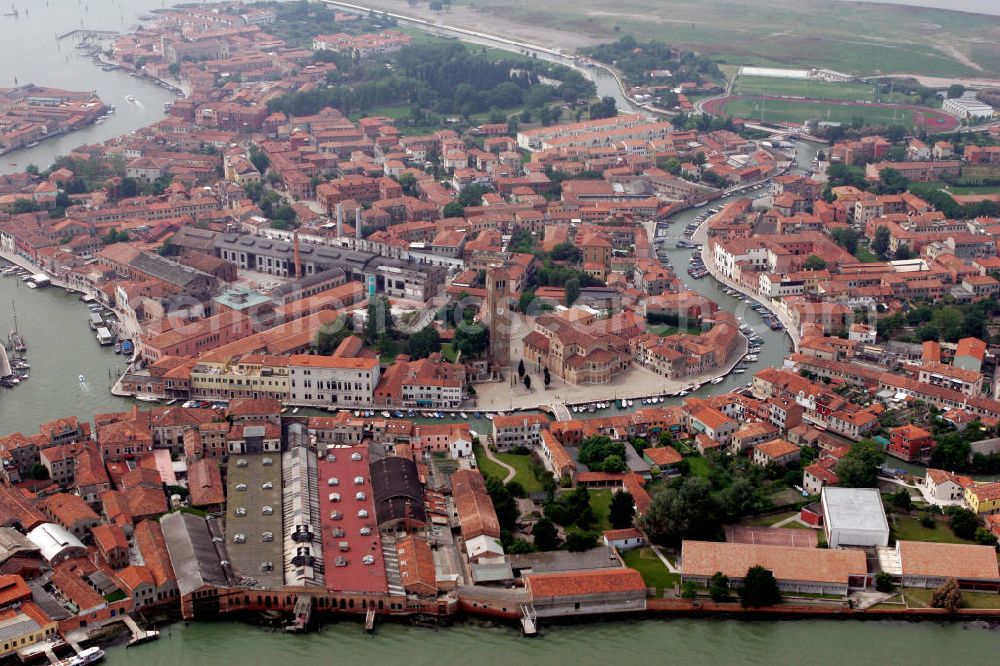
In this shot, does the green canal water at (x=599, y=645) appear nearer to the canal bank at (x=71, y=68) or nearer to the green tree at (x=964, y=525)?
the green tree at (x=964, y=525)

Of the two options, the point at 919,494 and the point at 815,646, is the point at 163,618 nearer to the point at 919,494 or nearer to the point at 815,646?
the point at 815,646

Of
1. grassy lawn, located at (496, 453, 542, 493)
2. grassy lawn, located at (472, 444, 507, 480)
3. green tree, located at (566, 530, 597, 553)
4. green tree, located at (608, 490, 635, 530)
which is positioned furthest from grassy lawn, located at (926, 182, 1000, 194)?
green tree, located at (566, 530, 597, 553)

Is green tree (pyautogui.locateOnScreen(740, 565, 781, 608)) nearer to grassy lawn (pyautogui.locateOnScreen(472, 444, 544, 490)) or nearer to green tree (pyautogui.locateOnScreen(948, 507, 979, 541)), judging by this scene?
green tree (pyautogui.locateOnScreen(948, 507, 979, 541))

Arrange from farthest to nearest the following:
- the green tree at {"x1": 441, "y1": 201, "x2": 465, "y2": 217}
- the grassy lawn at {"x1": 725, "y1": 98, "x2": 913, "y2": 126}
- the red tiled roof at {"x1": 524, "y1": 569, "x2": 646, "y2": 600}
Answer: the grassy lawn at {"x1": 725, "y1": 98, "x2": 913, "y2": 126}, the green tree at {"x1": 441, "y1": 201, "x2": 465, "y2": 217}, the red tiled roof at {"x1": 524, "y1": 569, "x2": 646, "y2": 600}

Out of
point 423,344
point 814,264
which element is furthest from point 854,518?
point 814,264

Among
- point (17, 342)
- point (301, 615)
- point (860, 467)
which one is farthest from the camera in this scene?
point (17, 342)

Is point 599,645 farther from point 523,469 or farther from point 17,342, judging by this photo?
point 17,342

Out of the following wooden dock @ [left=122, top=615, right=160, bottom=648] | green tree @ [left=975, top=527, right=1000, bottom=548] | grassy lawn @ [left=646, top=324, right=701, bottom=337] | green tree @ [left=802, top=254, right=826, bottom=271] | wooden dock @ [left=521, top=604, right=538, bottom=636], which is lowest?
wooden dock @ [left=122, top=615, right=160, bottom=648]
